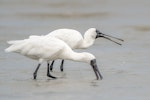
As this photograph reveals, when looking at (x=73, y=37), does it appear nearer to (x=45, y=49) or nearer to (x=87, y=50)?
(x=45, y=49)

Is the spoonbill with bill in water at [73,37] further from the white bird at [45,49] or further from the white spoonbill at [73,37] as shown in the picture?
the white bird at [45,49]

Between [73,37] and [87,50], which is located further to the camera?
[87,50]

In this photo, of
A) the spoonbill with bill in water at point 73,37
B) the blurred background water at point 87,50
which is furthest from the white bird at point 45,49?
the spoonbill with bill in water at point 73,37

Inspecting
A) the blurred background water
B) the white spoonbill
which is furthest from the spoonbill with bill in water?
the blurred background water

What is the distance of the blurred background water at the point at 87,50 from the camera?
38.4ft

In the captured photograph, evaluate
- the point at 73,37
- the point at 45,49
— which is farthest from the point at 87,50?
the point at 45,49

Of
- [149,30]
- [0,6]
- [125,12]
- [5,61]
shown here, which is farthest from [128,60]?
[0,6]

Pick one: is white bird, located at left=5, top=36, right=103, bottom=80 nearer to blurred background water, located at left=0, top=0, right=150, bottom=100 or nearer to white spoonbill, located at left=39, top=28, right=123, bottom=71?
blurred background water, located at left=0, top=0, right=150, bottom=100

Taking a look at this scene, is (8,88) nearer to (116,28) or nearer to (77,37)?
(77,37)

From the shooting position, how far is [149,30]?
808 inches

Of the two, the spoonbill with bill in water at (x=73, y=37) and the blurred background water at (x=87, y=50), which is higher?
the spoonbill with bill in water at (x=73, y=37)

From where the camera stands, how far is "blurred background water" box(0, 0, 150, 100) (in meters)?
11.7

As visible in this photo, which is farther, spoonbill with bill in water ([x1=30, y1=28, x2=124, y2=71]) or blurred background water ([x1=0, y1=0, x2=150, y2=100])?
spoonbill with bill in water ([x1=30, y1=28, x2=124, y2=71])

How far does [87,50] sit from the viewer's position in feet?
56.0
